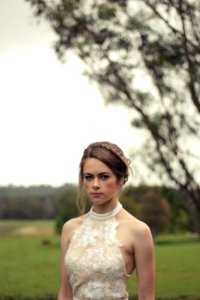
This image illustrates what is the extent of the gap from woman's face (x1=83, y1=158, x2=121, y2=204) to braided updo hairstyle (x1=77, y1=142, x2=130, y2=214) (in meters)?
0.02

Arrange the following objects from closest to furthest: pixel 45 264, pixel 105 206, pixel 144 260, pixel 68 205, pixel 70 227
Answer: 1. pixel 144 260
2. pixel 105 206
3. pixel 70 227
4. pixel 45 264
5. pixel 68 205

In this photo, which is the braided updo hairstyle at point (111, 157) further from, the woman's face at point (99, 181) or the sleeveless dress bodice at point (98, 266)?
the sleeveless dress bodice at point (98, 266)

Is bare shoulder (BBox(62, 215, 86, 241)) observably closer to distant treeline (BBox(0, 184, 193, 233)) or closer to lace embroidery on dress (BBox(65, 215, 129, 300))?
lace embroidery on dress (BBox(65, 215, 129, 300))

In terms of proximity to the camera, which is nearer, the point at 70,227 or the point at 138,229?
the point at 138,229

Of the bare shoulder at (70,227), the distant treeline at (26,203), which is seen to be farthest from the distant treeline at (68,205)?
the bare shoulder at (70,227)

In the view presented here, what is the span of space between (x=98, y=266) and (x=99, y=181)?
0.39 meters

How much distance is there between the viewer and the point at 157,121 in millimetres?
13594

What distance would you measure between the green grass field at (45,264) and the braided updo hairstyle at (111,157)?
12.7 meters

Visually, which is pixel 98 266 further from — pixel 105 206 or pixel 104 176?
pixel 104 176

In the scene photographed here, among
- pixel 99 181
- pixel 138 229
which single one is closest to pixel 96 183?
pixel 99 181

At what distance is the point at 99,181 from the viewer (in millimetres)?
3139

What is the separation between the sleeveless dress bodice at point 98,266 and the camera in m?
3.13

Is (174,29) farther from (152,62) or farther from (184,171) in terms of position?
(184,171)

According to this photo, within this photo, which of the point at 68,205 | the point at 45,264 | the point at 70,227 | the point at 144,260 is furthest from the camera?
the point at 68,205
